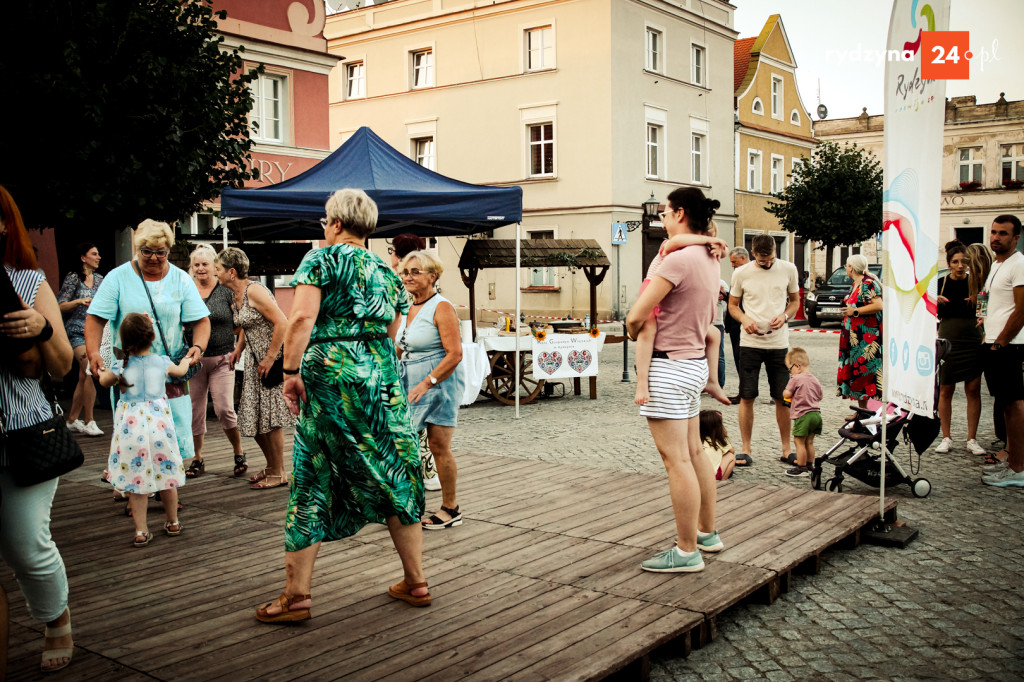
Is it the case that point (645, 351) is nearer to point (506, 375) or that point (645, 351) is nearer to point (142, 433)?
point (142, 433)

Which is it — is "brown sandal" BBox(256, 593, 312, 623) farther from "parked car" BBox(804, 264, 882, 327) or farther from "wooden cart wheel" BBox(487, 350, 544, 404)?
"parked car" BBox(804, 264, 882, 327)

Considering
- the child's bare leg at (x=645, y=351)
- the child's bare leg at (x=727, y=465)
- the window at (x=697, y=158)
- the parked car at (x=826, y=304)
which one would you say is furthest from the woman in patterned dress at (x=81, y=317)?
the window at (x=697, y=158)

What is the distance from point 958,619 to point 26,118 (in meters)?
9.85

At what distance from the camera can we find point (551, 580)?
438cm

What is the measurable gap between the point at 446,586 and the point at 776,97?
121ft

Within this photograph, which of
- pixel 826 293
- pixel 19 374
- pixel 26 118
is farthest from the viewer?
pixel 826 293

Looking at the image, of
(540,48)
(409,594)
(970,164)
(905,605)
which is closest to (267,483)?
(409,594)

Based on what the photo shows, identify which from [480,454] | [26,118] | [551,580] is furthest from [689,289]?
[26,118]

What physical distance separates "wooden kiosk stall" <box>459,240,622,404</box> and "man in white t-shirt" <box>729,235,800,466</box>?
363 cm

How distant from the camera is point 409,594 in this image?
4.04 m

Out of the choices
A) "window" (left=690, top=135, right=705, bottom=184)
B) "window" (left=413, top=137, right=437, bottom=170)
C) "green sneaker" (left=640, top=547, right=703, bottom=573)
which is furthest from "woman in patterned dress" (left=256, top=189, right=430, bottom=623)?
"window" (left=690, top=135, right=705, bottom=184)

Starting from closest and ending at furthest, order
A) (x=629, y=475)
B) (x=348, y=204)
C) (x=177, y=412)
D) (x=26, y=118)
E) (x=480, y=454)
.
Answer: (x=348, y=204) < (x=177, y=412) < (x=629, y=475) < (x=480, y=454) < (x=26, y=118)

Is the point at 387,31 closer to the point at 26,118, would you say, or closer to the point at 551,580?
the point at 26,118

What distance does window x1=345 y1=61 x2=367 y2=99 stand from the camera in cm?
3341
